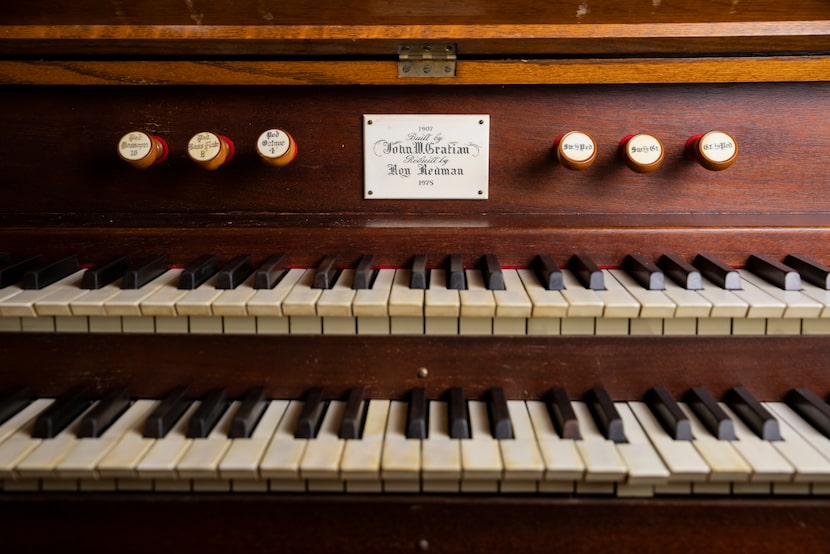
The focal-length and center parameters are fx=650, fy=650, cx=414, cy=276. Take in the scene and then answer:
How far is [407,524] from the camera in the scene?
1357 mm

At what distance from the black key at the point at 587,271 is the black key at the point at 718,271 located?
0.23m

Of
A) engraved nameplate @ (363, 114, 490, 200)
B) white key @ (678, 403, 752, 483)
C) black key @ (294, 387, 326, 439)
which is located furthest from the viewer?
engraved nameplate @ (363, 114, 490, 200)

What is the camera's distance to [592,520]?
134 cm

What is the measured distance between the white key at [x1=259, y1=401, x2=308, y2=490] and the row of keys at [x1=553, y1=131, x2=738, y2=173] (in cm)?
80

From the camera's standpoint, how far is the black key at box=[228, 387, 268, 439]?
49.8 inches

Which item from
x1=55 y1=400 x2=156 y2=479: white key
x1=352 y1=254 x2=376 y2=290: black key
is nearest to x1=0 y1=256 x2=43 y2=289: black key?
x1=55 y1=400 x2=156 y2=479: white key

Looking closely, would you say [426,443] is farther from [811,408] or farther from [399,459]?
[811,408]

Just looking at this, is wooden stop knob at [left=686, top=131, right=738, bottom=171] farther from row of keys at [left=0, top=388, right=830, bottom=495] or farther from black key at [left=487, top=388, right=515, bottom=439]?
black key at [left=487, top=388, right=515, bottom=439]

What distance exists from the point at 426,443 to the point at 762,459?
0.61 metres

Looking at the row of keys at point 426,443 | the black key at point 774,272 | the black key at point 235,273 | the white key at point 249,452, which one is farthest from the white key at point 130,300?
the black key at point 774,272

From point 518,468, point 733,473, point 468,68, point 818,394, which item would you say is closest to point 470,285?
point 518,468

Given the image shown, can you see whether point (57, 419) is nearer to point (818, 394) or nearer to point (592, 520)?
point (592, 520)

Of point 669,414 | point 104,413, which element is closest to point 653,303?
point 669,414

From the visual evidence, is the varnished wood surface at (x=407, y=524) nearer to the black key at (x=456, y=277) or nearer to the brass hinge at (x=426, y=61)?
the black key at (x=456, y=277)
